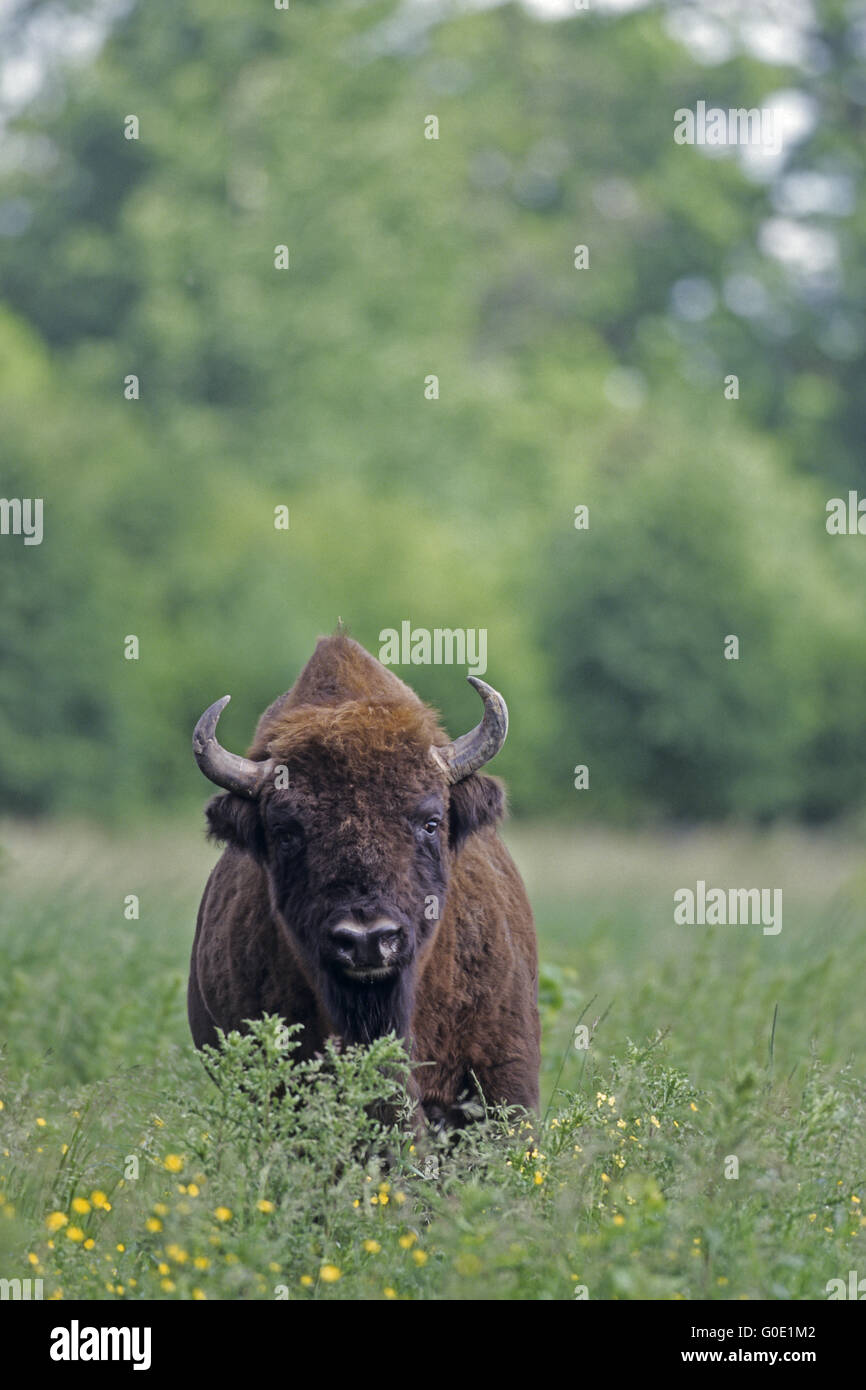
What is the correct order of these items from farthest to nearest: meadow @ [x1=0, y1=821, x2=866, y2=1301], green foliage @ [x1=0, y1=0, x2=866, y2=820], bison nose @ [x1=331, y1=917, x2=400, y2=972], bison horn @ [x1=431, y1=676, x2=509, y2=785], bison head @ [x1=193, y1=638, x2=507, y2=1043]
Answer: green foliage @ [x1=0, y1=0, x2=866, y2=820] → bison horn @ [x1=431, y1=676, x2=509, y2=785] → bison head @ [x1=193, y1=638, x2=507, y2=1043] → bison nose @ [x1=331, y1=917, x2=400, y2=972] → meadow @ [x1=0, y1=821, x2=866, y2=1301]

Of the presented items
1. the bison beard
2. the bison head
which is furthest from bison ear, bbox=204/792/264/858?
the bison beard

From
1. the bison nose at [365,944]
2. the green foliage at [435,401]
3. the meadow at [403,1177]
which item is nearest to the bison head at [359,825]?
the bison nose at [365,944]

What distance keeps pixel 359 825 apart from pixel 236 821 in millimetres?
688

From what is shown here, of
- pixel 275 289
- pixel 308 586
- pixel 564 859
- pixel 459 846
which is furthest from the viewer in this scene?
pixel 275 289

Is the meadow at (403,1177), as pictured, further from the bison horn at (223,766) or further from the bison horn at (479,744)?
the bison horn at (479,744)

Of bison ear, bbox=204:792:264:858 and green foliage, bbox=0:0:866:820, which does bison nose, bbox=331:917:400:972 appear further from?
green foliage, bbox=0:0:866:820

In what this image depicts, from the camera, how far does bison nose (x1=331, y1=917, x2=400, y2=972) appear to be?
6066mm

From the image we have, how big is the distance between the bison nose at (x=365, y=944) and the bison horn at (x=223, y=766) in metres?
0.86

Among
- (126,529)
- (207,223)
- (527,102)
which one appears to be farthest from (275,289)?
(527,102)

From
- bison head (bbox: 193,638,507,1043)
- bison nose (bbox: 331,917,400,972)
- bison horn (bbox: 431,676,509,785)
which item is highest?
bison horn (bbox: 431,676,509,785)

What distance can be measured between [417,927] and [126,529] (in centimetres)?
2631

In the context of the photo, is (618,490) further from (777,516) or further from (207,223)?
(207,223)

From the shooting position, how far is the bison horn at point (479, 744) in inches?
273
